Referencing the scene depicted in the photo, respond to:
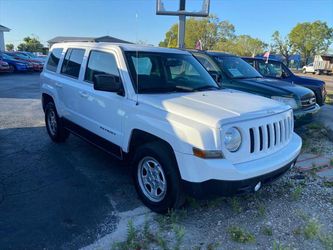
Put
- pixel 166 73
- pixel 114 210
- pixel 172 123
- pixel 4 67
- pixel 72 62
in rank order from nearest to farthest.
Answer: pixel 172 123 < pixel 114 210 < pixel 166 73 < pixel 72 62 < pixel 4 67

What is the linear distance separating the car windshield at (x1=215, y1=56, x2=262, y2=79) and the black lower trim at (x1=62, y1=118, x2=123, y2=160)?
12.4 ft

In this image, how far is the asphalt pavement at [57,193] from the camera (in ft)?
10.7

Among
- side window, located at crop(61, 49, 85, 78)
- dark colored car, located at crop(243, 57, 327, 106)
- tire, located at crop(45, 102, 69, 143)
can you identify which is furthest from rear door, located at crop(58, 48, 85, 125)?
dark colored car, located at crop(243, 57, 327, 106)

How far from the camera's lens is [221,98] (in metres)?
3.95

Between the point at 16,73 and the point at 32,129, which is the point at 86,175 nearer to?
the point at 32,129

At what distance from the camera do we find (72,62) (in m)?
5.32

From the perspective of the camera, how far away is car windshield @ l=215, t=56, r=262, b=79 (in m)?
7.36

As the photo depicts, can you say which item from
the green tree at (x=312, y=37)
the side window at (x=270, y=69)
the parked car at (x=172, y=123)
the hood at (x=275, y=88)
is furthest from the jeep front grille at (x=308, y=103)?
the green tree at (x=312, y=37)

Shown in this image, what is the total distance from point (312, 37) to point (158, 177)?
78754mm

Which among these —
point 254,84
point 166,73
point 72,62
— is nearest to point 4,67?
point 72,62

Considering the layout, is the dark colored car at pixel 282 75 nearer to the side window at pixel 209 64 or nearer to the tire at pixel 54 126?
the side window at pixel 209 64

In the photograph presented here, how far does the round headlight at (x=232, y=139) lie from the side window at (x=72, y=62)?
2.94m

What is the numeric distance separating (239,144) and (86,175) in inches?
101

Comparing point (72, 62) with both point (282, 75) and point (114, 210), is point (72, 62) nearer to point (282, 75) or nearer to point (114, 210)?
point (114, 210)
